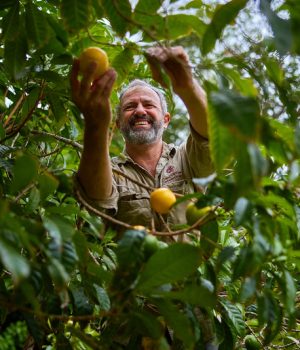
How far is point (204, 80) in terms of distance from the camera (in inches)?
38.1

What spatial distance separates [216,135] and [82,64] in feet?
1.94

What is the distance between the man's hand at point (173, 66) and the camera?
107cm

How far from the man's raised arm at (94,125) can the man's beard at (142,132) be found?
0.62 meters

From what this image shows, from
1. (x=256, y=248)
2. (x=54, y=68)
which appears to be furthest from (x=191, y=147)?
(x=256, y=248)

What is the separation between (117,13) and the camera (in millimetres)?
1078

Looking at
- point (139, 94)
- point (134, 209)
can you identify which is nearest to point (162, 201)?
point (134, 209)

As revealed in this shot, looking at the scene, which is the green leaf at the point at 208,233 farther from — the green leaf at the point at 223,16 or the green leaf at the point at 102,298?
the green leaf at the point at 223,16

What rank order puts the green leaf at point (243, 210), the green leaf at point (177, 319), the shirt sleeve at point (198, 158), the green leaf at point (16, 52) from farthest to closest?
the shirt sleeve at point (198, 158), the green leaf at point (16, 52), the green leaf at point (177, 319), the green leaf at point (243, 210)

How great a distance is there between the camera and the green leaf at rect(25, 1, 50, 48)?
3.73 feet

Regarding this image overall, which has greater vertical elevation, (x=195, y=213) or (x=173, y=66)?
(x=173, y=66)

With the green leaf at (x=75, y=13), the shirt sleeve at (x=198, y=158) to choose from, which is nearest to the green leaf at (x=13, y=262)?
the green leaf at (x=75, y=13)

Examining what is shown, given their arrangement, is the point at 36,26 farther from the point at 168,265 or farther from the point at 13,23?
the point at 168,265

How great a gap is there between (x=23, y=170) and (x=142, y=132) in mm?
1265

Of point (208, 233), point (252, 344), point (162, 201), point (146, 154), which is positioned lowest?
point (252, 344)
